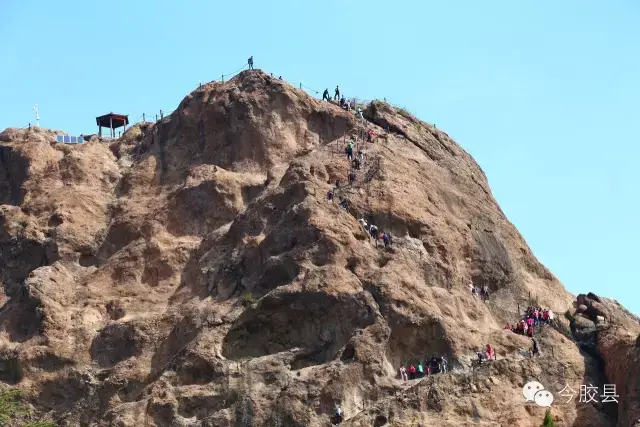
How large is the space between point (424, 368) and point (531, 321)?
224 inches

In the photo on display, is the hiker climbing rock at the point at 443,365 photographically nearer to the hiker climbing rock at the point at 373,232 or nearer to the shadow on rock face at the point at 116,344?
the hiker climbing rock at the point at 373,232

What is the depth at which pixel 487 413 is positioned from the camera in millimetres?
53875

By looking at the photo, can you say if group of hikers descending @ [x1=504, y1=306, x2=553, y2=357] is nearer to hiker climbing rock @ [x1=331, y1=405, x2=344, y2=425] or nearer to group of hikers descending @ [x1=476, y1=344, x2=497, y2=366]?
group of hikers descending @ [x1=476, y1=344, x2=497, y2=366]

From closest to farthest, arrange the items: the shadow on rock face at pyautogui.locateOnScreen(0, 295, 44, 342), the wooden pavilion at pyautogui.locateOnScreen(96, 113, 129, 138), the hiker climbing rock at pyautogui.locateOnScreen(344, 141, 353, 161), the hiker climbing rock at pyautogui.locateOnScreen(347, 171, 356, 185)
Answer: the shadow on rock face at pyautogui.locateOnScreen(0, 295, 44, 342) → the hiker climbing rock at pyautogui.locateOnScreen(347, 171, 356, 185) → the hiker climbing rock at pyautogui.locateOnScreen(344, 141, 353, 161) → the wooden pavilion at pyautogui.locateOnScreen(96, 113, 129, 138)

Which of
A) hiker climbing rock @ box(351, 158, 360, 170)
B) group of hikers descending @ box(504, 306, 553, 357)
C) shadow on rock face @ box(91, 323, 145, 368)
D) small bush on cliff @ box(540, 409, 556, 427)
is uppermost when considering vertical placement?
hiker climbing rock @ box(351, 158, 360, 170)

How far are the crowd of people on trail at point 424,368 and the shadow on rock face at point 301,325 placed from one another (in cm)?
223

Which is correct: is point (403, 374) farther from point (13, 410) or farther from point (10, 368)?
A: point (10, 368)

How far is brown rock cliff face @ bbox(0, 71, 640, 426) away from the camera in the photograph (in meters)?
54.8

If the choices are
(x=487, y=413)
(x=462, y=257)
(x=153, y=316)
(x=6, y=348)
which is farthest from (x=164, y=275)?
(x=487, y=413)

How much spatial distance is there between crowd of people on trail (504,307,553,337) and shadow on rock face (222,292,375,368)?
22.1ft

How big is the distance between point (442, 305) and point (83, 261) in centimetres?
1684

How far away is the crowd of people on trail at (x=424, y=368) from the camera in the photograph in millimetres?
55344

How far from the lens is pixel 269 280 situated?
58875 millimetres

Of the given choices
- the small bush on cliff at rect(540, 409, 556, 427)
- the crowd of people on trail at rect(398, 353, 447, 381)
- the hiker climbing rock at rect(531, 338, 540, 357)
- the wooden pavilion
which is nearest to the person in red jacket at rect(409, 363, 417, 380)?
the crowd of people on trail at rect(398, 353, 447, 381)
